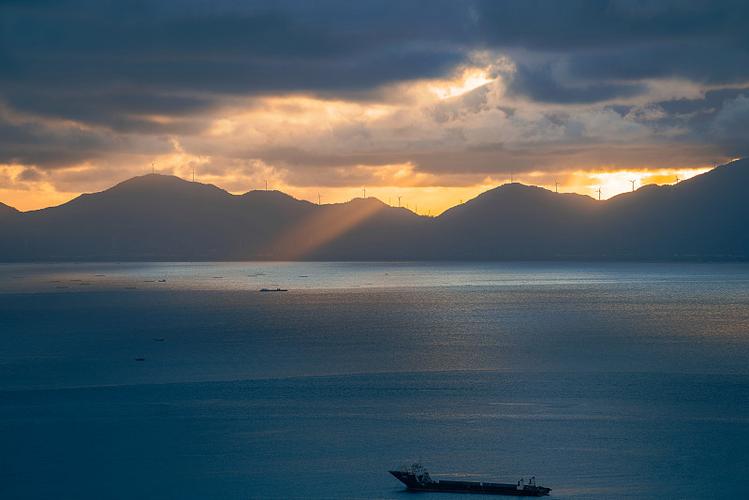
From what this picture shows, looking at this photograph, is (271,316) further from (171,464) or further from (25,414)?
(171,464)

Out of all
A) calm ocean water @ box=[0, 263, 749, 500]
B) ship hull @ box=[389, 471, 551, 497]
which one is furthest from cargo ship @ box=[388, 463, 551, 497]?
calm ocean water @ box=[0, 263, 749, 500]

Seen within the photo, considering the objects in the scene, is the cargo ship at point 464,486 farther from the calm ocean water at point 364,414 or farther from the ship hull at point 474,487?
the calm ocean water at point 364,414

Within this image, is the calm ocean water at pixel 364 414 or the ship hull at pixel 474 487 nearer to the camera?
the ship hull at pixel 474 487

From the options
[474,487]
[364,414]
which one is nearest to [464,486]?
[474,487]

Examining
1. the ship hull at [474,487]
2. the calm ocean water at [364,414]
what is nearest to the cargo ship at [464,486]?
the ship hull at [474,487]

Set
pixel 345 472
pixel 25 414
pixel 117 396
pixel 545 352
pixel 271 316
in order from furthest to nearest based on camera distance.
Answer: pixel 271 316
pixel 545 352
pixel 117 396
pixel 25 414
pixel 345 472

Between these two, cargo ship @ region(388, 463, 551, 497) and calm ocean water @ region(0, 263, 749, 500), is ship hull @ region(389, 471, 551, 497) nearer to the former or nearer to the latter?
cargo ship @ region(388, 463, 551, 497)

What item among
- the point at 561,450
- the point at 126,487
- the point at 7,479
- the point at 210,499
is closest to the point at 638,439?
the point at 561,450

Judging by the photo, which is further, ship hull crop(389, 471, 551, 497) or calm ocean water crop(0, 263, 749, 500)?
calm ocean water crop(0, 263, 749, 500)
